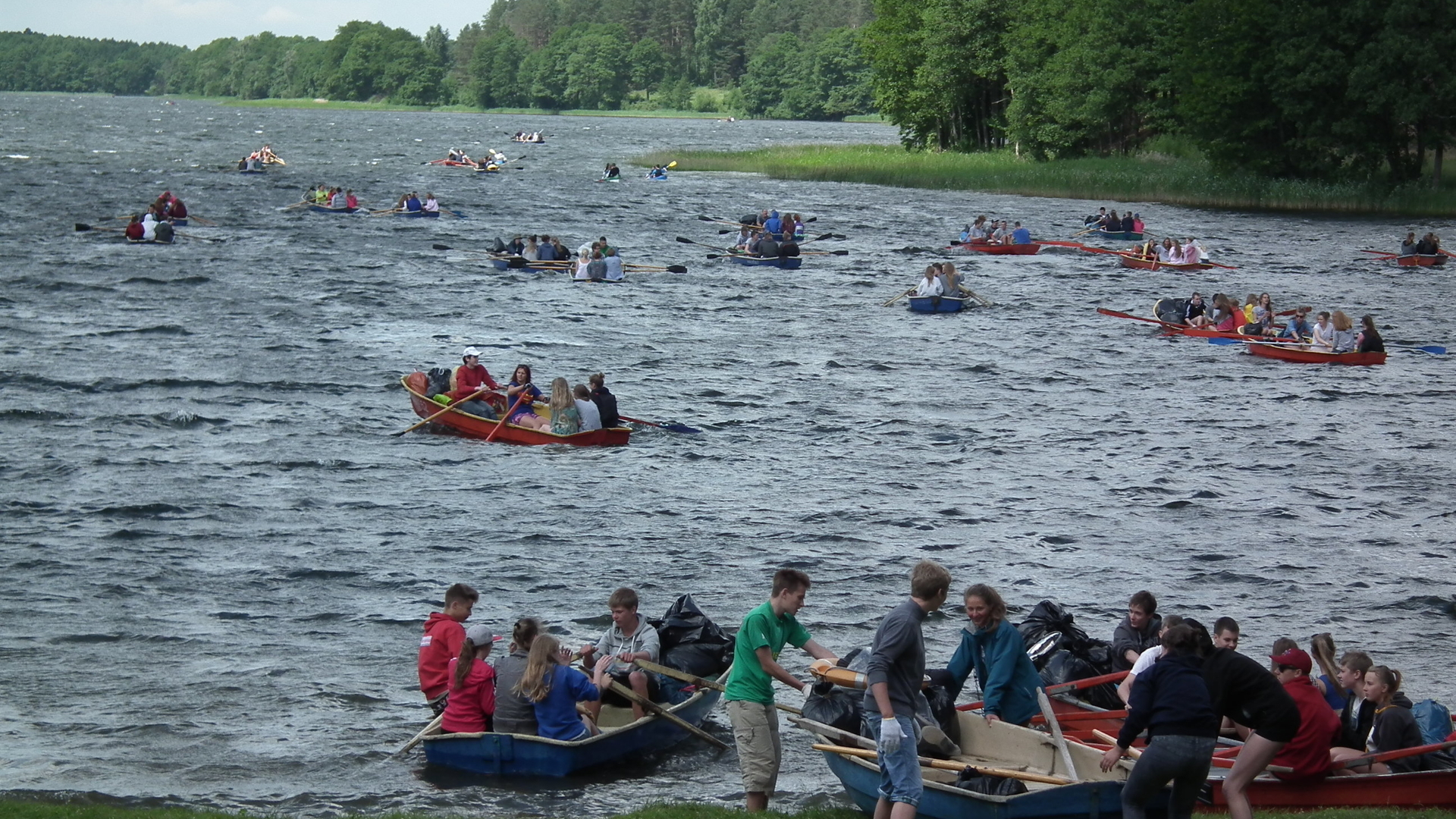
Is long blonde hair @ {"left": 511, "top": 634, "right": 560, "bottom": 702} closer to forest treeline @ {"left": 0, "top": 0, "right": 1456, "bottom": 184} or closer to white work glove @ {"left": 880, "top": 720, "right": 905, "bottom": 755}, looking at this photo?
white work glove @ {"left": 880, "top": 720, "right": 905, "bottom": 755}

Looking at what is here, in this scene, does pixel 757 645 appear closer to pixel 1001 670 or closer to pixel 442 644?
pixel 1001 670

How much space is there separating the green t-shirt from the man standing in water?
928 mm

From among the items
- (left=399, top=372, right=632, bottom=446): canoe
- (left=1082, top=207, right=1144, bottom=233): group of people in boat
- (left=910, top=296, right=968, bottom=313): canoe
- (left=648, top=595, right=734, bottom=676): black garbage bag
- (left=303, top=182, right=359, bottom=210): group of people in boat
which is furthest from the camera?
(left=303, top=182, right=359, bottom=210): group of people in boat

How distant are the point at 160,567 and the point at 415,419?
926cm

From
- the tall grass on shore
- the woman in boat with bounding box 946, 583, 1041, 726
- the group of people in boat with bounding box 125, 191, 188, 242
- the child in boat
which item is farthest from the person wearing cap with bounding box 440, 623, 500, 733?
the tall grass on shore

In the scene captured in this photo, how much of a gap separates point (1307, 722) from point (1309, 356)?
25.4 meters

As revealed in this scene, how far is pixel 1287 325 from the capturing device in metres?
36.4

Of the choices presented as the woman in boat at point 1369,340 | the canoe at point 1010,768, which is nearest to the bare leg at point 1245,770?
the canoe at point 1010,768

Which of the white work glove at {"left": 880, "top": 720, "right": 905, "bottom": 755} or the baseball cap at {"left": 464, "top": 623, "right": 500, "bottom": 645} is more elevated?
the white work glove at {"left": 880, "top": 720, "right": 905, "bottom": 755}

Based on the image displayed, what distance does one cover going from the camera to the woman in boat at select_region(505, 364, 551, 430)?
2592 cm

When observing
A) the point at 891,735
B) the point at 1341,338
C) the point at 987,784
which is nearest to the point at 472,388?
the point at 987,784

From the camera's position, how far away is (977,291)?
46.5 metres

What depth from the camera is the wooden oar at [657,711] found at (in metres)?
12.8

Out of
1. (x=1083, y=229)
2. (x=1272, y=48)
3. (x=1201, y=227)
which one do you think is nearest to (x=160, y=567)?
(x=1083, y=229)
